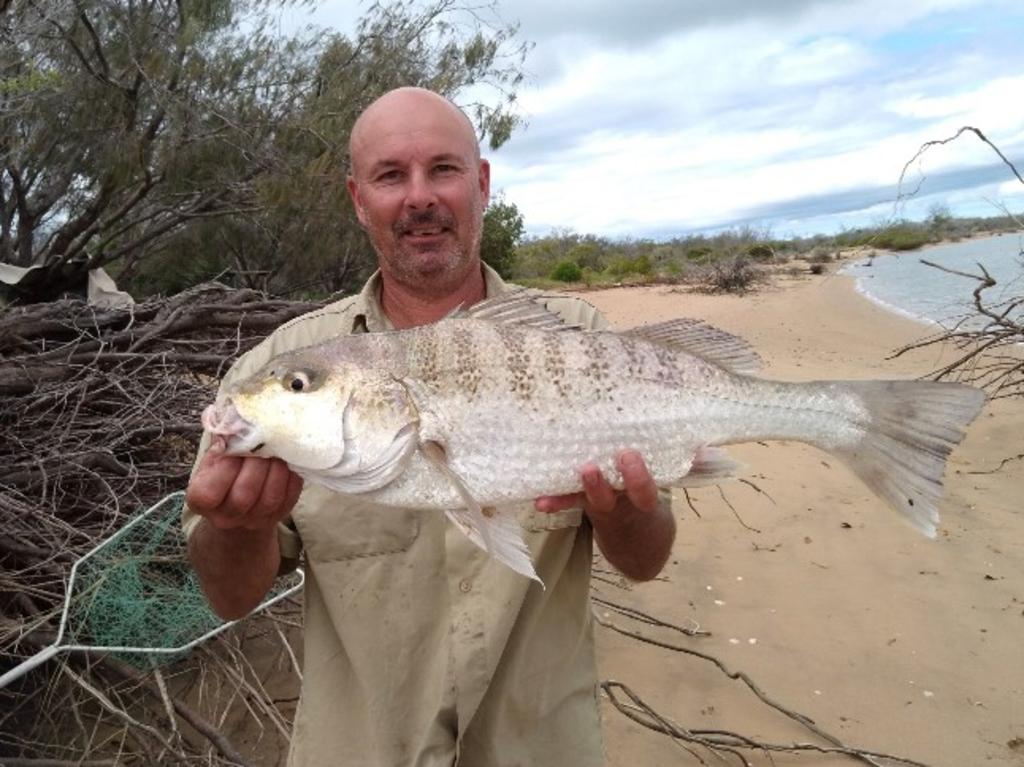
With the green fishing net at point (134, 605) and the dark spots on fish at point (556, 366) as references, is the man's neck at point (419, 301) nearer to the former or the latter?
the dark spots on fish at point (556, 366)

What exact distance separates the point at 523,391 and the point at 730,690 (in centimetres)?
340

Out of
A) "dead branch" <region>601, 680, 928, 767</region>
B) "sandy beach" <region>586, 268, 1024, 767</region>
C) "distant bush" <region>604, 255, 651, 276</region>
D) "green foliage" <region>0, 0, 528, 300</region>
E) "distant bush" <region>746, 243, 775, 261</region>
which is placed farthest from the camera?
"distant bush" <region>746, 243, 775, 261</region>

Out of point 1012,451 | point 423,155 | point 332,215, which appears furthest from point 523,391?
point 332,215

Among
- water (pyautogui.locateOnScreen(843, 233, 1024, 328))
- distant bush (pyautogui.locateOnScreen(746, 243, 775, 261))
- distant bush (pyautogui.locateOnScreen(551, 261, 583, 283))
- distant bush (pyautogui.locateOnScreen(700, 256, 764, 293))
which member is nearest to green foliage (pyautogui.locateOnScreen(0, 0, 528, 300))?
water (pyautogui.locateOnScreen(843, 233, 1024, 328))

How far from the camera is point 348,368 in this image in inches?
86.7

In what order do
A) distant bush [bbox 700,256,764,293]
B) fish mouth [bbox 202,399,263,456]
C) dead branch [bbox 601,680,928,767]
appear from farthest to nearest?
distant bush [bbox 700,256,764,293] < dead branch [bbox 601,680,928,767] < fish mouth [bbox 202,399,263,456]

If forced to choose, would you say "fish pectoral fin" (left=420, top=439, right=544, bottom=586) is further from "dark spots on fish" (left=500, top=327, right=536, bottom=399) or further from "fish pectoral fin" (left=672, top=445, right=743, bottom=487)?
"fish pectoral fin" (left=672, top=445, right=743, bottom=487)

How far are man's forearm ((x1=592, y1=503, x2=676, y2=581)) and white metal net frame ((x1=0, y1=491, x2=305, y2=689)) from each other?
42.8 inches

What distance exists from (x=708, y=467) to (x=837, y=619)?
4019 millimetres

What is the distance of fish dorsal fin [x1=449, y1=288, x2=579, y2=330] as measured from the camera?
7.86 feet

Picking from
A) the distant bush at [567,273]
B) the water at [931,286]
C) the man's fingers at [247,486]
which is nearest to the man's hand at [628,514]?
the man's fingers at [247,486]

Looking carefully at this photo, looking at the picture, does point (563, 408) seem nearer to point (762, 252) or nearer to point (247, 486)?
point (247, 486)

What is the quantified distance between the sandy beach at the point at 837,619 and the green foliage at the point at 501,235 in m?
22.7

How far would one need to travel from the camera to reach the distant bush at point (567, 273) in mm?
38281
